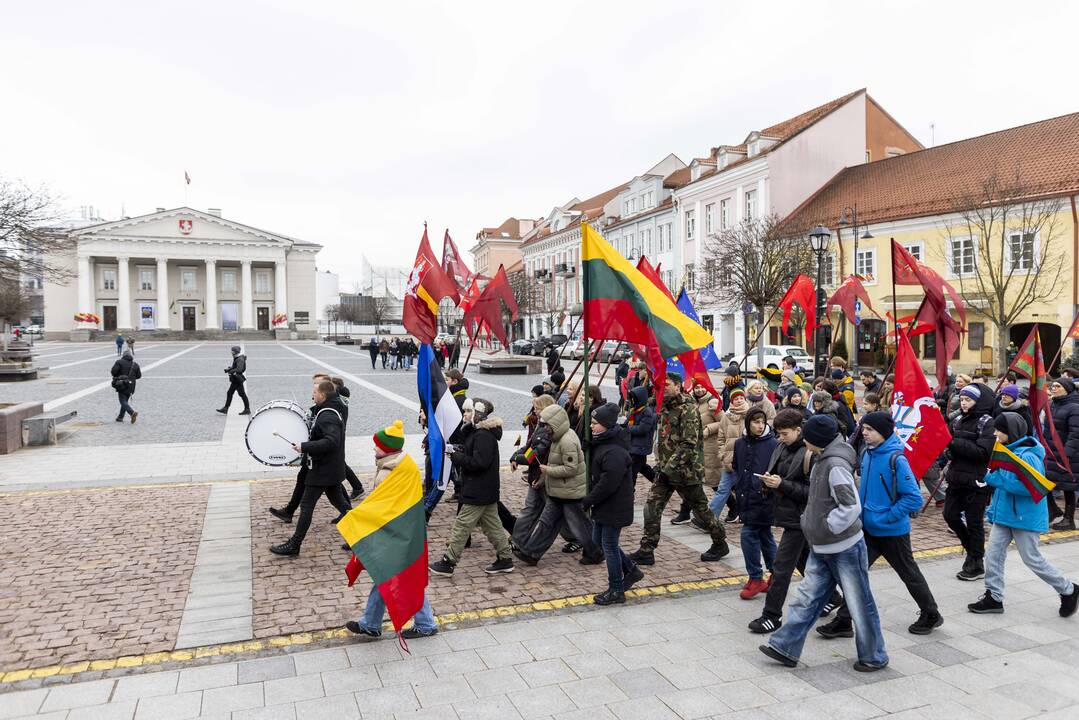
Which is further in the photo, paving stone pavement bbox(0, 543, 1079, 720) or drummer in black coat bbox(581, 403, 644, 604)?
drummer in black coat bbox(581, 403, 644, 604)

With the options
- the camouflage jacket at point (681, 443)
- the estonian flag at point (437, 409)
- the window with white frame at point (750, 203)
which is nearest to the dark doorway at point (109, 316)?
the window with white frame at point (750, 203)

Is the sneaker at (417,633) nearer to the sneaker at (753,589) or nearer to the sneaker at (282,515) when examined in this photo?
the sneaker at (753,589)

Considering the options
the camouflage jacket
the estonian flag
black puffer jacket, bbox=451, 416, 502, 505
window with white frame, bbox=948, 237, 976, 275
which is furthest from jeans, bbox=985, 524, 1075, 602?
window with white frame, bbox=948, 237, 976, 275

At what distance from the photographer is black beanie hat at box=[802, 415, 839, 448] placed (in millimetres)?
5023

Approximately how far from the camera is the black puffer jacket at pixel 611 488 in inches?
240

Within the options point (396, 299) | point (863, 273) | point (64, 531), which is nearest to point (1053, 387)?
point (64, 531)

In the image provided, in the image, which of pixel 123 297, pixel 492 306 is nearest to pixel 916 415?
pixel 492 306

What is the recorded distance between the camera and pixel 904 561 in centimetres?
539

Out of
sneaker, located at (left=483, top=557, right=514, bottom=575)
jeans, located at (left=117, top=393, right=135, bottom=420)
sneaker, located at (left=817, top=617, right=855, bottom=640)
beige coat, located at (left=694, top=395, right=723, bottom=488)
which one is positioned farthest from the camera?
jeans, located at (left=117, top=393, right=135, bottom=420)

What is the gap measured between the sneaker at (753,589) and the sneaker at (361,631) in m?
3.05

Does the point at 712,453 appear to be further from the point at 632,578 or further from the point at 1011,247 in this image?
the point at 1011,247

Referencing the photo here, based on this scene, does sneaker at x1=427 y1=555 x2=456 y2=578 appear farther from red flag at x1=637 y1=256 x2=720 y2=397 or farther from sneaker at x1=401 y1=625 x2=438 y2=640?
red flag at x1=637 y1=256 x2=720 y2=397

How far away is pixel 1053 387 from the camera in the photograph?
8539 mm

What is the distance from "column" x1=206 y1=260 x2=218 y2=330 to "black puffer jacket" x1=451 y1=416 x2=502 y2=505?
272 ft
